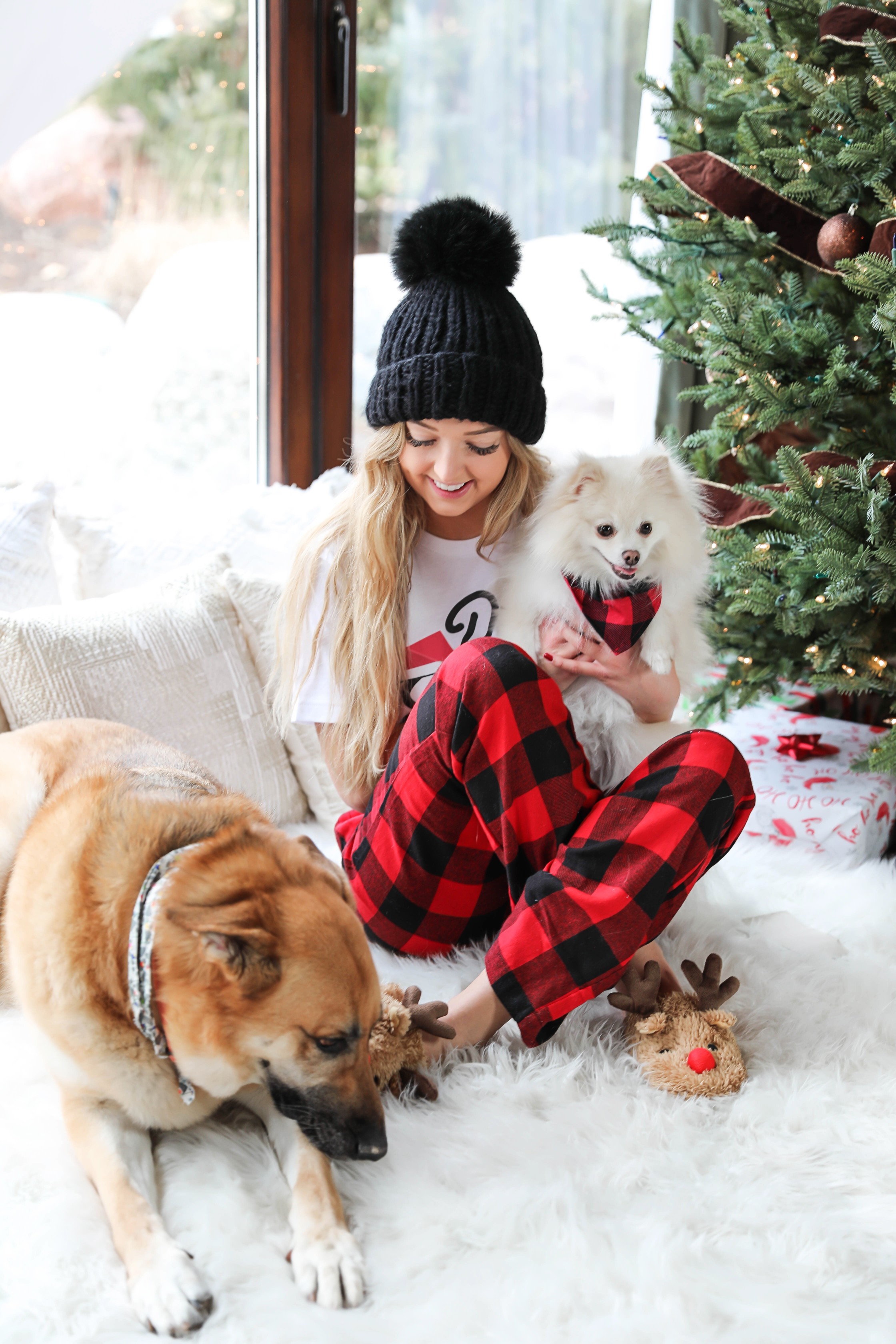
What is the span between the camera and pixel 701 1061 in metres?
1.42

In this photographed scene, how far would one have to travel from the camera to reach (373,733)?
173 cm

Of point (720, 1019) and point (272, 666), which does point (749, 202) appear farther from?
point (720, 1019)

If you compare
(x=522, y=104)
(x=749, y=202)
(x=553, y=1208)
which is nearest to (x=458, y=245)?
(x=749, y=202)

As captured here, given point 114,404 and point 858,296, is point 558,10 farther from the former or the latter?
point 114,404

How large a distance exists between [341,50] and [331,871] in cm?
255

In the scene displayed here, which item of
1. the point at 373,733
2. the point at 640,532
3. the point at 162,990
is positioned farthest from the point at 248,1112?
the point at 640,532

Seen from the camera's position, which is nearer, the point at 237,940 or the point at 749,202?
the point at 237,940

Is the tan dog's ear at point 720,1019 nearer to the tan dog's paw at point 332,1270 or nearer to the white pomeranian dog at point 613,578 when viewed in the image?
the white pomeranian dog at point 613,578

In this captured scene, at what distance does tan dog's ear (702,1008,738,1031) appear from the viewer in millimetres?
1476

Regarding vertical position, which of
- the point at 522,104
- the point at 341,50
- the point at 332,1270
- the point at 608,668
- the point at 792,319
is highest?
the point at 341,50

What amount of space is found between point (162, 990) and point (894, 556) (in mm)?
1584

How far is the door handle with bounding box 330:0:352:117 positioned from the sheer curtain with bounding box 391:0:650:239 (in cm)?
20

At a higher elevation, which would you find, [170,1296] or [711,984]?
[170,1296]

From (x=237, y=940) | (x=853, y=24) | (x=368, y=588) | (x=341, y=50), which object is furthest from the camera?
(x=341, y=50)
